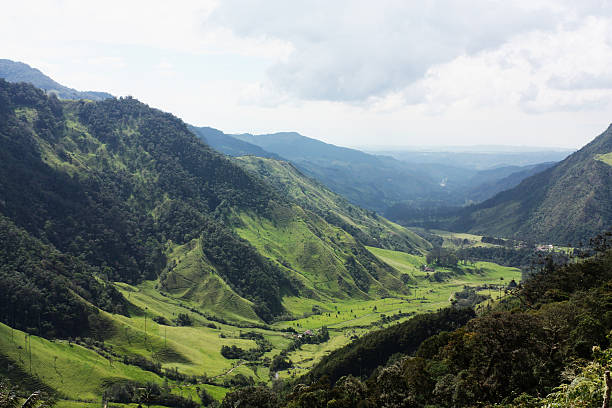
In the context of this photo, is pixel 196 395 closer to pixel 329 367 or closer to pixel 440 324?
pixel 329 367

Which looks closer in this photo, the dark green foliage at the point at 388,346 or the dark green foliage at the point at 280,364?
the dark green foliage at the point at 388,346

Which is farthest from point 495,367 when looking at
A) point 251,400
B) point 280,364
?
point 280,364

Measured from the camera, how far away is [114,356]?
167 meters

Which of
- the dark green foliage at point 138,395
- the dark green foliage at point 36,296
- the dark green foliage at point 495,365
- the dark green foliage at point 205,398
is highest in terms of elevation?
the dark green foliage at point 495,365

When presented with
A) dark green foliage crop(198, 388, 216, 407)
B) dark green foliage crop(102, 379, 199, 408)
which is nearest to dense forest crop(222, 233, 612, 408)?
dark green foliage crop(102, 379, 199, 408)

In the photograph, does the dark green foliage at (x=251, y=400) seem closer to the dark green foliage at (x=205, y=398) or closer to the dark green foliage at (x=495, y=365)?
the dark green foliage at (x=495, y=365)

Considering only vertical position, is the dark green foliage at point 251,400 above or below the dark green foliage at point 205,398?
above

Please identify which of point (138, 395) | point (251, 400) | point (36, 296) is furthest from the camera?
point (36, 296)

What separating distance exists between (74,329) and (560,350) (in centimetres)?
17968

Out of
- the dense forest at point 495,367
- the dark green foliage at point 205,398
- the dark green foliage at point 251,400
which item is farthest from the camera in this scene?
the dark green foliage at point 205,398

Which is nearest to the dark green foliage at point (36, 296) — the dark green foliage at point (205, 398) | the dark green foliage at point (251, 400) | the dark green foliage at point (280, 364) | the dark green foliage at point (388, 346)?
the dark green foliage at point (205, 398)

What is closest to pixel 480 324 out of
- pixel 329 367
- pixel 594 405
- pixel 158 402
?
pixel 594 405

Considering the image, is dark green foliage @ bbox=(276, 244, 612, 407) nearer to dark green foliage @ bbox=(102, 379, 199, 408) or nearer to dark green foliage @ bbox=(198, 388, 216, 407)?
dark green foliage @ bbox=(102, 379, 199, 408)

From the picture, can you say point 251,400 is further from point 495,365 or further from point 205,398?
point 205,398
